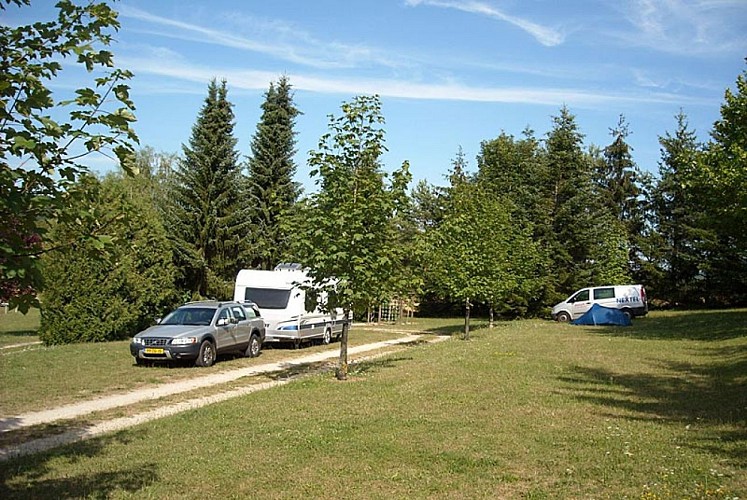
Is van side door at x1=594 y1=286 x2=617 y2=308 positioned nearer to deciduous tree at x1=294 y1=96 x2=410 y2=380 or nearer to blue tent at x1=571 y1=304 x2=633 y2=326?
blue tent at x1=571 y1=304 x2=633 y2=326

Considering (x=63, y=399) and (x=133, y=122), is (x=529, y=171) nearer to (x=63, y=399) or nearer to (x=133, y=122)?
(x=63, y=399)

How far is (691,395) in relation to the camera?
486 inches

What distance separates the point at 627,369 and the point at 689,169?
11.9 meters

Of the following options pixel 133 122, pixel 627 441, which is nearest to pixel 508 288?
pixel 627 441

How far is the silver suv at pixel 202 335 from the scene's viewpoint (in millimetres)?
17719

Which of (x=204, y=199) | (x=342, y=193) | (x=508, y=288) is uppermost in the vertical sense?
(x=204, y=199)

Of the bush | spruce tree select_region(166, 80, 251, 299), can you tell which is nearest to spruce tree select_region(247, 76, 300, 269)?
spruce tree select_region(166, 80, 251, 299)

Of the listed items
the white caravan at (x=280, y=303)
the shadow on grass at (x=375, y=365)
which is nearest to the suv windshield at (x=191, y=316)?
the shadow on grass at (x=375, y=365)

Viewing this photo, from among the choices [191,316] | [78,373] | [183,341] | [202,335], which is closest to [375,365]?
[202,335]

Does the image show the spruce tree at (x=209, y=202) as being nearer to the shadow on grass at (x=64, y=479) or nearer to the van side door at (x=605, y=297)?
the van side door at (x=605, y=297)

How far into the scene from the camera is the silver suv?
17719mm

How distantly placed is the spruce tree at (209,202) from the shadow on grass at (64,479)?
25.6m

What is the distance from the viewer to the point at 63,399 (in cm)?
1307

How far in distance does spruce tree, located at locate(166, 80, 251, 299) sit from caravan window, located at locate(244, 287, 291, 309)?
855cm
